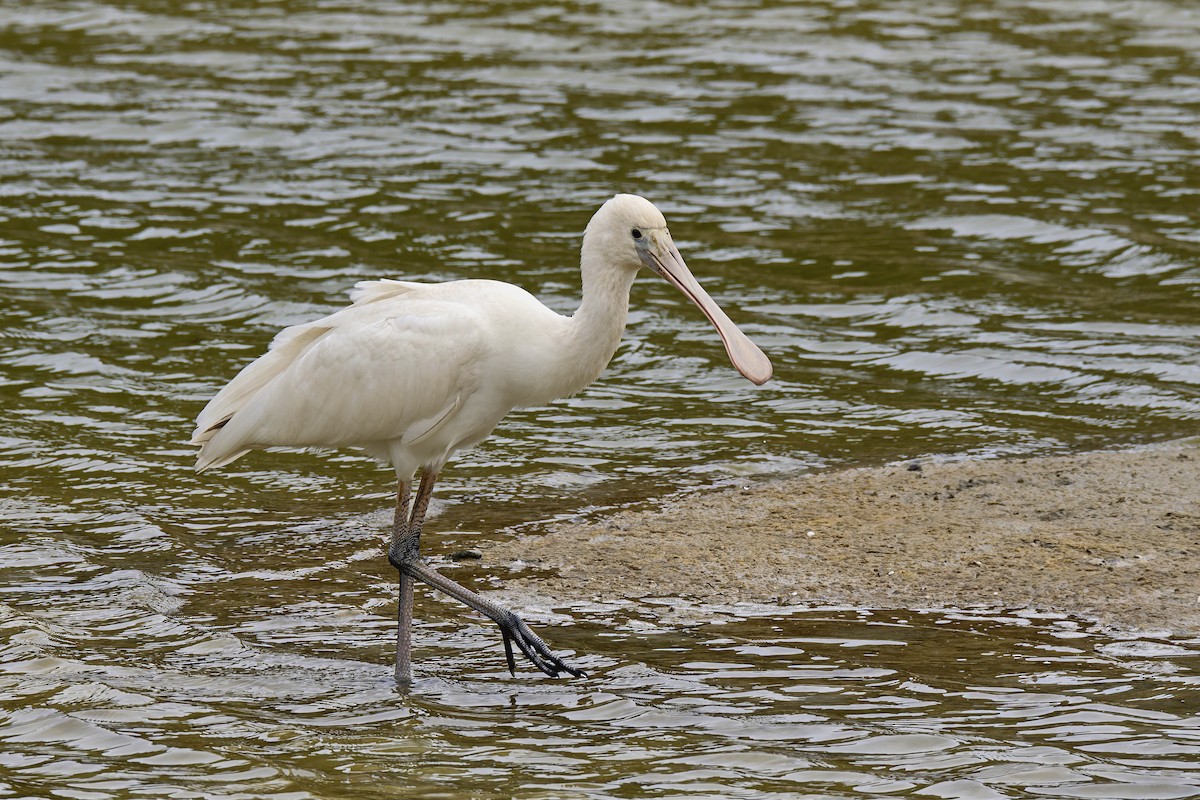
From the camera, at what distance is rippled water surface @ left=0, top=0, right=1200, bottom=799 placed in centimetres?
718

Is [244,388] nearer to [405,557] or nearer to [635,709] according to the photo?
[405,557]

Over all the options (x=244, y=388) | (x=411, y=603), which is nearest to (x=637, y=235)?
(x=411, y=603)

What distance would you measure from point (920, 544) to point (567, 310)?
505 cm

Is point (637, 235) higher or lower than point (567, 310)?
higher

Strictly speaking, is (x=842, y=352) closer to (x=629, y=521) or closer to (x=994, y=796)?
(x=629, y=521)

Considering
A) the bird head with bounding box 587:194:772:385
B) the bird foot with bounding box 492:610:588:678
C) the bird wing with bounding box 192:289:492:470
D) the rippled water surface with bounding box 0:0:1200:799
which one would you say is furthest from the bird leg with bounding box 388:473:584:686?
the bird head with bounding box 587:194:772:385

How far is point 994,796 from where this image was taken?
21.3ft

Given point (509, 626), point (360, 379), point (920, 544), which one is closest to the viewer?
point (509, 626)

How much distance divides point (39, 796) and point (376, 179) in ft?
34.4

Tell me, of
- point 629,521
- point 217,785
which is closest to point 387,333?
point 629,521

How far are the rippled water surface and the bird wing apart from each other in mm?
790

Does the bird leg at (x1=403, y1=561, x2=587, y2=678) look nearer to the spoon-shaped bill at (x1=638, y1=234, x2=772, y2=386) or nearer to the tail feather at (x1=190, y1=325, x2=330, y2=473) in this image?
the tail feather at (x1=190, y1=325, x2=330, y2=473)

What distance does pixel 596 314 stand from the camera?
324 inches

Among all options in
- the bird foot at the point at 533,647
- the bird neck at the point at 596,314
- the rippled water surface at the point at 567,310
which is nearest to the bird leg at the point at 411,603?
the bird foot at the point at 533,647
